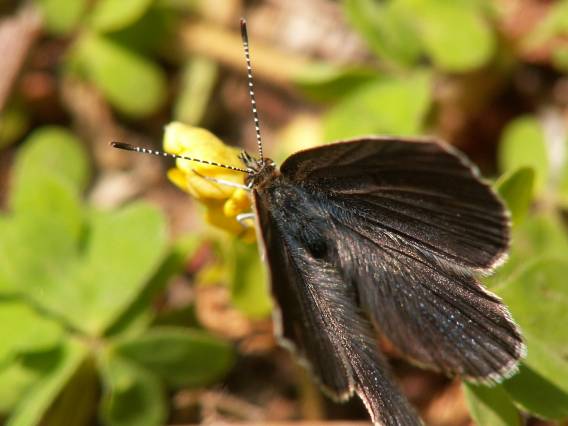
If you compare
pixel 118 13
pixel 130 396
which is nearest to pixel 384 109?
pixel 118 13

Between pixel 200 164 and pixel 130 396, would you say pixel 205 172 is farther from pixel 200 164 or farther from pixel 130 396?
pixel 130 396

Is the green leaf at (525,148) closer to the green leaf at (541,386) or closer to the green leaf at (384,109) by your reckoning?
the green leaf at (384,109)

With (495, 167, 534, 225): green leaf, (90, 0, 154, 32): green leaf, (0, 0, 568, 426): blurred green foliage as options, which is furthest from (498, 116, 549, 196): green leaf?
(90, 0, 154, 32): green leaf

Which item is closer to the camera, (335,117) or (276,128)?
(335,117)

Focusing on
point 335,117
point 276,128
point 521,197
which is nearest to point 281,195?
point 521,197

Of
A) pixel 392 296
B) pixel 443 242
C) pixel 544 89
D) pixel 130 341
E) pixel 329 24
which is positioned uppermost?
pixel 544 89

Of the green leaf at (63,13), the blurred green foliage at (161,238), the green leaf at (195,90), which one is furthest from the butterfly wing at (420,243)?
the green leaf at (63,13)

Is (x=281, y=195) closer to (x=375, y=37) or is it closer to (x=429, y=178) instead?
(x=429, y=178)

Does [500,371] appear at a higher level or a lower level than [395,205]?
lower
